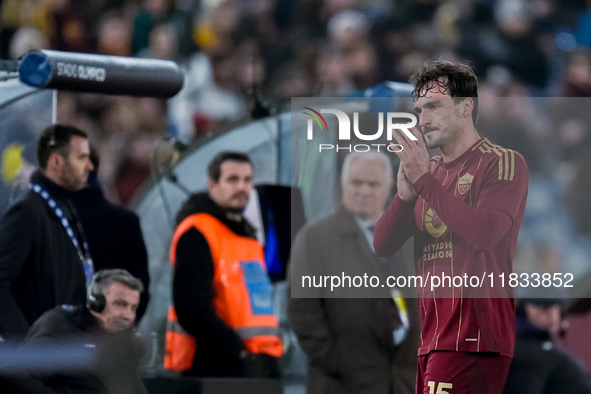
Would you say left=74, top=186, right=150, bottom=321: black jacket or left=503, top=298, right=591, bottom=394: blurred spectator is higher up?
left=74, top=186, right=150, bottom=321: black jacket

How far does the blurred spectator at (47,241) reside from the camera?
414cm

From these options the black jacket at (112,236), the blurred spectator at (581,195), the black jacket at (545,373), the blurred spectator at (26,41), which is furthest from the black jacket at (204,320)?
the blurred spectator at (26,41)

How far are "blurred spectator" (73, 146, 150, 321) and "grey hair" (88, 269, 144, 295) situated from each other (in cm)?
11

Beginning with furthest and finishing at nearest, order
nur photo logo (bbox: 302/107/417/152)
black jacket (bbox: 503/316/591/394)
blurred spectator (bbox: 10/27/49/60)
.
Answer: blurred spectator (bbox: 10/27/49/60)
black jacket (bbox: 503/316/591/394)
nur photo logo (bbox: 302/107/417/152)

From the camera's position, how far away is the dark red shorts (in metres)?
3.09

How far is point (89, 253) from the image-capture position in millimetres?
4395

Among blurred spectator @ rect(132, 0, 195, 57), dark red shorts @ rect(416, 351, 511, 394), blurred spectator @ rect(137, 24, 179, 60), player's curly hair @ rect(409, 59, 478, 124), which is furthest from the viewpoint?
blurred spectator @ rect(132, 0, 195, 57)

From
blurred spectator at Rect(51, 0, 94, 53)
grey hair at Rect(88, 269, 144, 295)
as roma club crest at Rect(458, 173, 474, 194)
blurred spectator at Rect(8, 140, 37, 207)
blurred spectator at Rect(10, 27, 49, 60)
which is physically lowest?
grey hair at Rect(88, 269, 144, 295)

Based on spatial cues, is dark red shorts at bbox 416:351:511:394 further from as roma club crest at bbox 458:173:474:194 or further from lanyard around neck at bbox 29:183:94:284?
lanyard around neck at bbox 29:183:94:284

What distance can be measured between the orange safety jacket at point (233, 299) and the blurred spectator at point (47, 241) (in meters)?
0.56

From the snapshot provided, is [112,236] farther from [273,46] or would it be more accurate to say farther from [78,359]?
[273,46]

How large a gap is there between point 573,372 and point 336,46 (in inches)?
156

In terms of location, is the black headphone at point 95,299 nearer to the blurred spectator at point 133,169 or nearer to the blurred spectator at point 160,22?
the blurred spectator at point 133,169

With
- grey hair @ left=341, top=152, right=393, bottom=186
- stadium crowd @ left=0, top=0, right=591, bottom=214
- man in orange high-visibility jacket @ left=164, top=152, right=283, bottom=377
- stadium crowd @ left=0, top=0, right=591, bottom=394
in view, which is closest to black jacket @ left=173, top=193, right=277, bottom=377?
man in orange high-visibility jacket @ left=164, top=152, right=283, bottom=377
